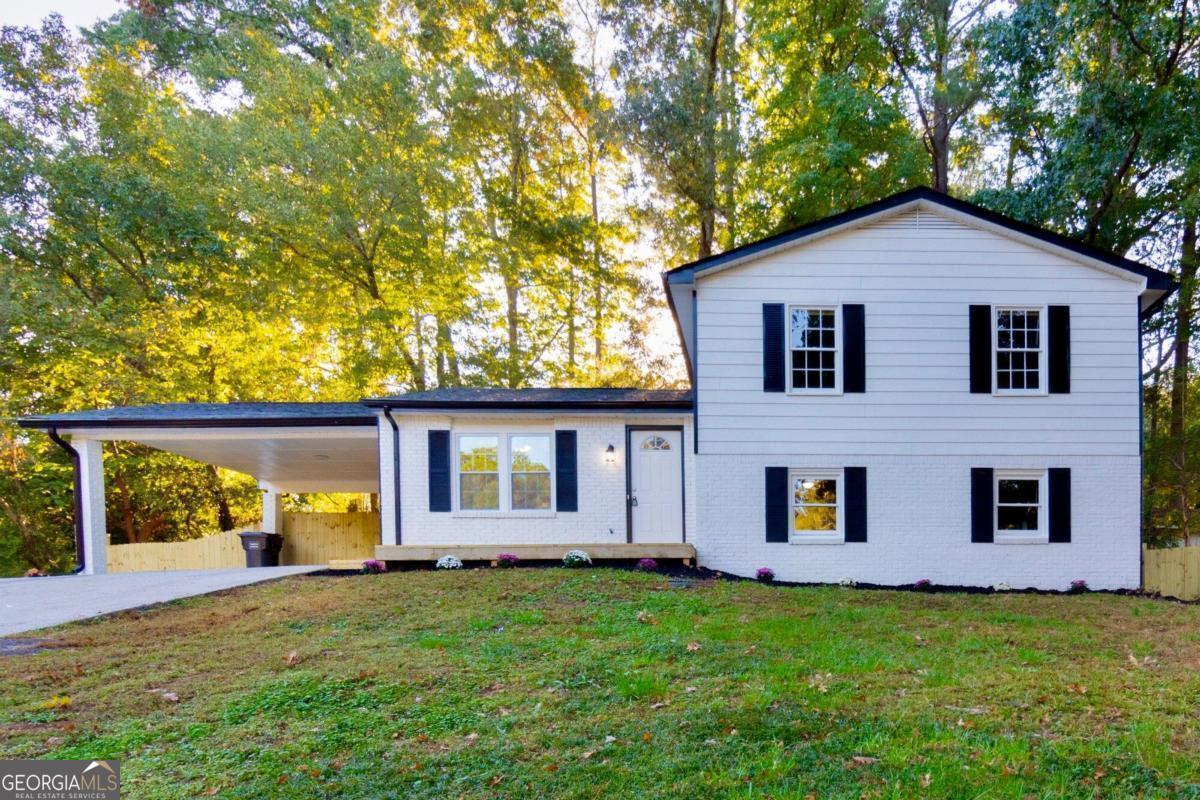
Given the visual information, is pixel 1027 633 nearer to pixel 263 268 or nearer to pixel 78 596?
pixel 78 596

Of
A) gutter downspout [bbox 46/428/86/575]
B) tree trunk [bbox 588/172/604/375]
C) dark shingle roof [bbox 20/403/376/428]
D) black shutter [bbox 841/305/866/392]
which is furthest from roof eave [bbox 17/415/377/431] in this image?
tree trunk [bbox 588/172/604/375]

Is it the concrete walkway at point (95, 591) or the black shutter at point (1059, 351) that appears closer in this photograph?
the concrete walkway at point (95, 591)

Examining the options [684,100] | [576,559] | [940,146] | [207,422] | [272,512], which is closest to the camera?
[576,559]

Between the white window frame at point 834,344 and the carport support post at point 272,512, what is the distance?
13.1m

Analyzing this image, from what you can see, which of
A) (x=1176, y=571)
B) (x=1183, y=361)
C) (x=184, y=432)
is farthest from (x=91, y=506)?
(x=1183, y=361)

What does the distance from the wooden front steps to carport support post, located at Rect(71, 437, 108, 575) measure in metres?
5.30

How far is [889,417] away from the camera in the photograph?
371 inches

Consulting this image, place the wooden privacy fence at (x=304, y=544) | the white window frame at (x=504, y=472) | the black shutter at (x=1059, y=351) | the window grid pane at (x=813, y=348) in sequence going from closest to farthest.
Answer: the black shutter at (x=1059, y=351) < the window grid pane at (x=813, y=348) < the white window frame at (x=504, y=472) < the wooden privacy fence at (x=304, y=544)

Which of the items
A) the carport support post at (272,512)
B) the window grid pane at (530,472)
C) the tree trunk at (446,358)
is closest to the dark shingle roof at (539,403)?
the window grid pane at (530,472)

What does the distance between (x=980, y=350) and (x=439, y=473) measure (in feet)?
31.2

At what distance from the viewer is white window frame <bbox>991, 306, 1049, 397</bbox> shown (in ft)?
30.7

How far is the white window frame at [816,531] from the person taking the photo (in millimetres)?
9352

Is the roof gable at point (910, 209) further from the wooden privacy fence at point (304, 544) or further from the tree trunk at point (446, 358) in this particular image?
the wooden privacy fence at point (304, 544)

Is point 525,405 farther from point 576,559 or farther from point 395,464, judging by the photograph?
point 576,559
